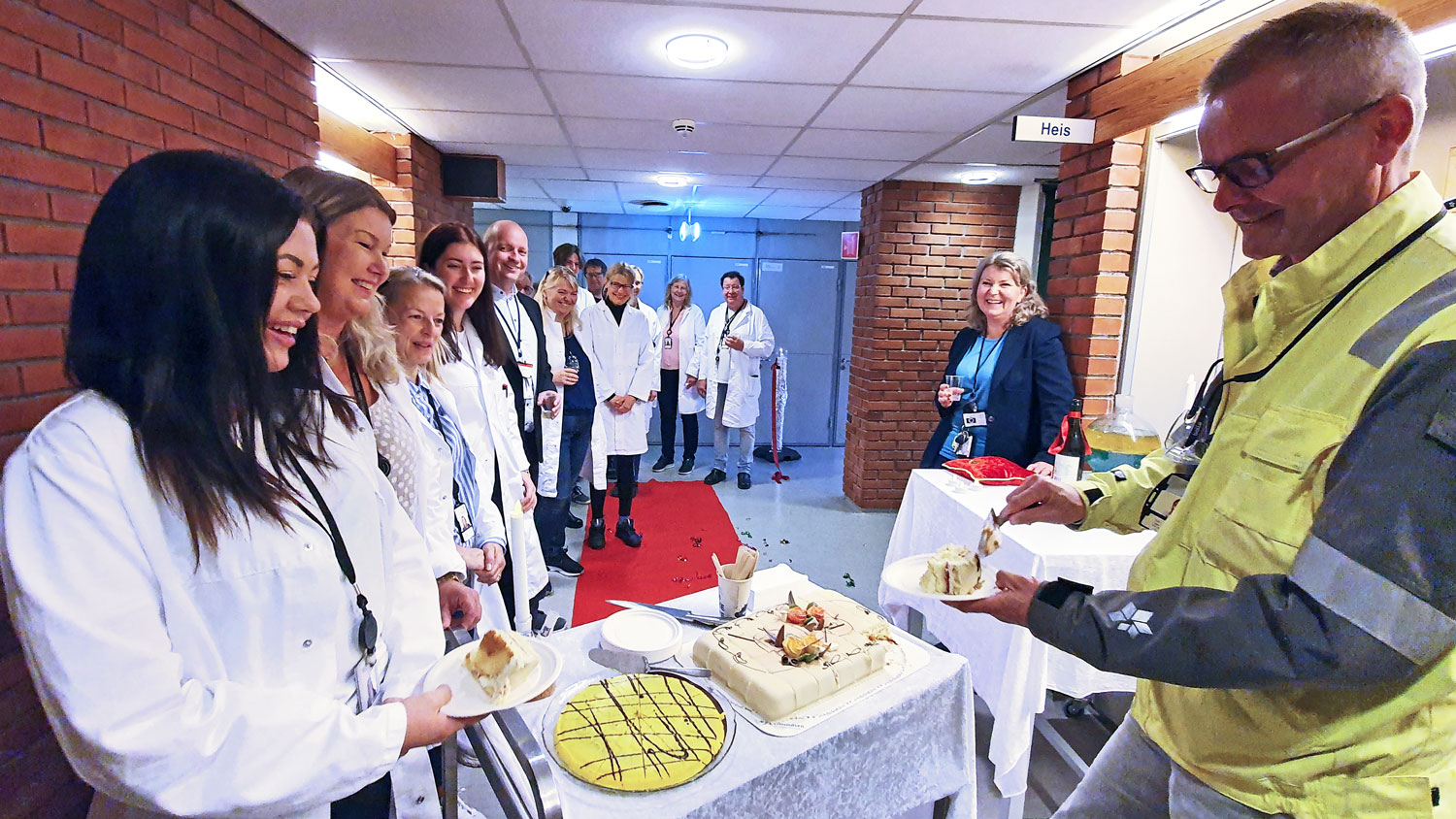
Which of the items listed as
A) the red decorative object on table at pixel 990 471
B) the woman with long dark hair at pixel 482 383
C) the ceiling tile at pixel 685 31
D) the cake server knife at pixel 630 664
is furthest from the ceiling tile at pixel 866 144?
the cake server knife at pixel 630 664

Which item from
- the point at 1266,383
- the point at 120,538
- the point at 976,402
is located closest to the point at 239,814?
the point at 120,538

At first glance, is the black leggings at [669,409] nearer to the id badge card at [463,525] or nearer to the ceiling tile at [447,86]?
the ceiling tile at [447,86]

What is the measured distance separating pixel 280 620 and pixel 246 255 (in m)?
0.52

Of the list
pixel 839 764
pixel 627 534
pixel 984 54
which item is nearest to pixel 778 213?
pixel 627 534

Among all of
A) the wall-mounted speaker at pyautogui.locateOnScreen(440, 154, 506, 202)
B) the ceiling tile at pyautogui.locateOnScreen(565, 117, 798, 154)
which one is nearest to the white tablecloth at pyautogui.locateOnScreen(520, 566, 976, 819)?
the ceiling tile at pyautogui.locateOnScreen(565, 117, 798, 154)

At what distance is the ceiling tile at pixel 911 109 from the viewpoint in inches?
118

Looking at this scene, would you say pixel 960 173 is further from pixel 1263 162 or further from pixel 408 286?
pixel 1263 162

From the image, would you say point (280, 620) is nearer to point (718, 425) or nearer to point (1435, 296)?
point (1435, 296)

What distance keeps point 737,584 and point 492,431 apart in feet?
4.30

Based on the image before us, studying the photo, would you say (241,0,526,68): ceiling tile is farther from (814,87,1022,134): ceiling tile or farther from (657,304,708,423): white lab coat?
(657,304,708,423): white lab coat

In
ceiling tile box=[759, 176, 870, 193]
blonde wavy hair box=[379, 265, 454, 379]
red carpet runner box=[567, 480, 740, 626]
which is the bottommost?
red carpet runner box=[567, 480, 740, 626]

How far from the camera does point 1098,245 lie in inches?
106

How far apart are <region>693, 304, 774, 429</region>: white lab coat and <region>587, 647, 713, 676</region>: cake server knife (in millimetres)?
4470

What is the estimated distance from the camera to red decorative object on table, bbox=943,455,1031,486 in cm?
250
